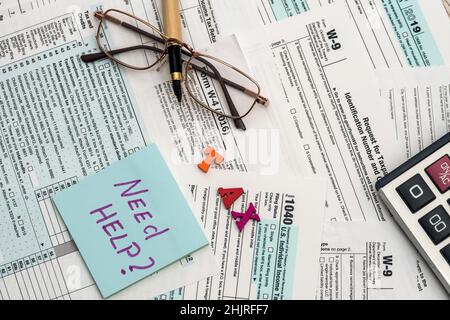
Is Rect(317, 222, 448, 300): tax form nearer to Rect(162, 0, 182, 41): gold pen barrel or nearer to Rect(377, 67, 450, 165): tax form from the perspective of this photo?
Rect(377, 67, 450, 165): tax form

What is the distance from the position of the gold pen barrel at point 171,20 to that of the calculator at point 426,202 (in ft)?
0.98

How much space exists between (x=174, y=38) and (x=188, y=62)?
0.03 meters

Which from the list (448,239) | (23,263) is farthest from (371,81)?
(23,263)

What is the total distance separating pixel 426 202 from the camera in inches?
26.0

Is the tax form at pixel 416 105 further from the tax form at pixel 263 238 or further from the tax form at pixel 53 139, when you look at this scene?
the tax form at pixel 53 139

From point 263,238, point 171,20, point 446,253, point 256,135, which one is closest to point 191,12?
point 171,20

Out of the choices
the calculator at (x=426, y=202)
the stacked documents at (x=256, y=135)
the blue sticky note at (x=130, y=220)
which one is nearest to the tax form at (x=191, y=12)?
the stacked documents at (x=256, y=135)

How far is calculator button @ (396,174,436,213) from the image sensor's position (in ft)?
2.17

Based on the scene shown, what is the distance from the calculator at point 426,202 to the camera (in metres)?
0.66

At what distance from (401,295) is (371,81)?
0.26 m

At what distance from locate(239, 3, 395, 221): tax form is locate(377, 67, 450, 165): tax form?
0.6 inches

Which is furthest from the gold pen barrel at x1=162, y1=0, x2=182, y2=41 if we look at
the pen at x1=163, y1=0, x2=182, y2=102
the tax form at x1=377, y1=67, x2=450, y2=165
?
the tax form at x1=377, y1=67, x2=450, y2=165

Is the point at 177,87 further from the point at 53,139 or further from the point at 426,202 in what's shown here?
the point at 426,202

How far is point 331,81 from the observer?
71 cm
